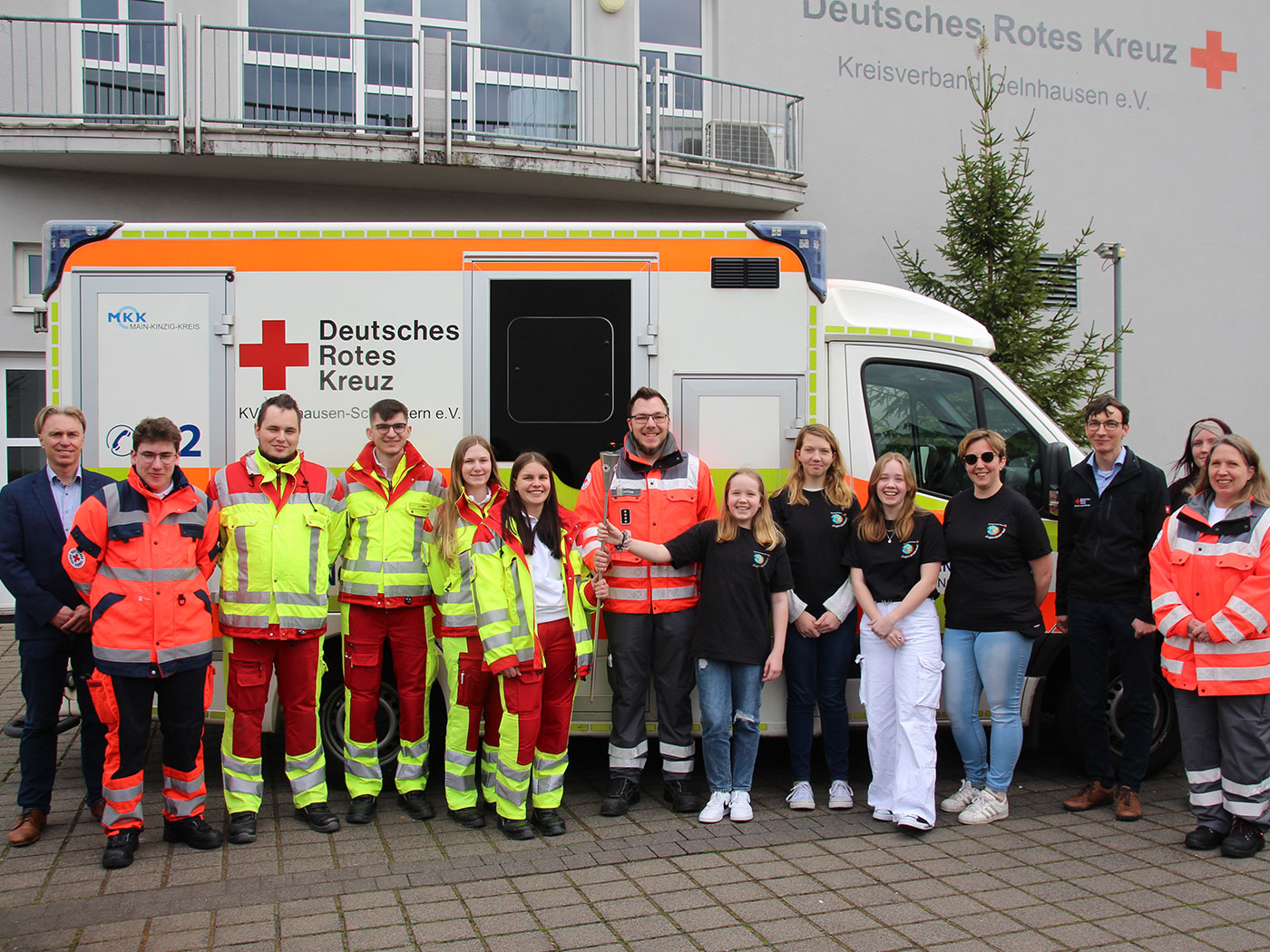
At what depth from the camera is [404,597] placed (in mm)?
4516

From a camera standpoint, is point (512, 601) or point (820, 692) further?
point (820, 692)

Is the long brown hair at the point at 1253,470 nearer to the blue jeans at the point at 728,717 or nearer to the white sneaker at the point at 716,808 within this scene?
the blue jeans at the point at 728,717

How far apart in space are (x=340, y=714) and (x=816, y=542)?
2492 millimetres

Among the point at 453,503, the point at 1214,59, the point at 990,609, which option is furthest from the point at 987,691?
the point at 1214,59

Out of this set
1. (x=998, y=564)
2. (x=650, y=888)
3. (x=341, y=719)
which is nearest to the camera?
(x=650, y=888)

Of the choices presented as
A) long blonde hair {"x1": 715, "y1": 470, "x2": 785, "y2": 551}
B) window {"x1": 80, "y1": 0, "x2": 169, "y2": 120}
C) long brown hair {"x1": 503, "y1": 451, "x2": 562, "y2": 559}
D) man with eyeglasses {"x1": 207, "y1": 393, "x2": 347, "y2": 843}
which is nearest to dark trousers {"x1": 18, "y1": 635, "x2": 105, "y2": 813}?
man with eyeglasses {"x1": 207, "y1": 393, "x2": 347, "y2": 843}

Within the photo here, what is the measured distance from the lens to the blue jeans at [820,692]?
15.4 ft

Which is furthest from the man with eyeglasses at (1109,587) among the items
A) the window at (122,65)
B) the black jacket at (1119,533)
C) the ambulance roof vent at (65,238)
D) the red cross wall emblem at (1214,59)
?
the red cross wall emblem at (1214,59)

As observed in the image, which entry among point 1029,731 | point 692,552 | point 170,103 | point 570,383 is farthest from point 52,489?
point 170,103

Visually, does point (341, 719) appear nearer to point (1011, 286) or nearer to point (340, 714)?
point (340, 714)

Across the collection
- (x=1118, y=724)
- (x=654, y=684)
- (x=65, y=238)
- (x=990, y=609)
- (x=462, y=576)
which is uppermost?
(x=65, y=238)

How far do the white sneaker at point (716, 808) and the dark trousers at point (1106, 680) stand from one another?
1767 millimetres

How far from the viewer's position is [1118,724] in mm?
5137

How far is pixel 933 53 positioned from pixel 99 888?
11.9m
